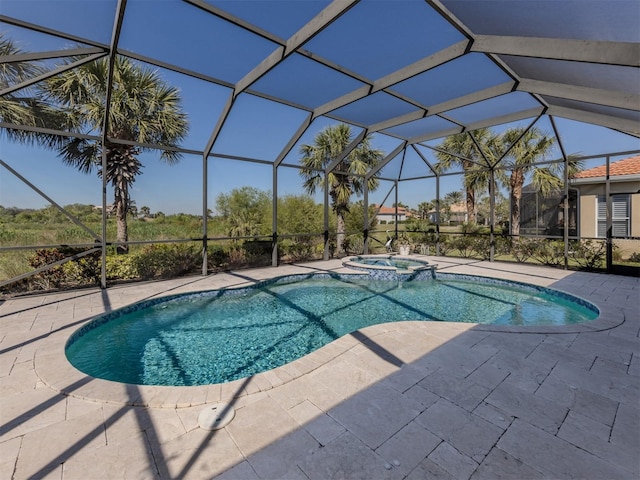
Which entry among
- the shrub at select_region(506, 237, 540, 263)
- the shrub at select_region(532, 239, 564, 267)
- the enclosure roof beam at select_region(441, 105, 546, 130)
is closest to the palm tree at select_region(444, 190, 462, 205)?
the shrub at select_region(506, 237, 540, 263)

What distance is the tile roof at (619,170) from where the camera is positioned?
9625mm

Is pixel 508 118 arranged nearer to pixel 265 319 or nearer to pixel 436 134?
pixel 436 134

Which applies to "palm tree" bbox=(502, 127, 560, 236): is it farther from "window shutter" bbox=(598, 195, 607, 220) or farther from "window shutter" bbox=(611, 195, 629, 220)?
"window shutter" bbox=(611, 195, 629, 220)

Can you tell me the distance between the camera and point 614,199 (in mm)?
10141

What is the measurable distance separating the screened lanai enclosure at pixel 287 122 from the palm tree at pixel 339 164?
0.08m

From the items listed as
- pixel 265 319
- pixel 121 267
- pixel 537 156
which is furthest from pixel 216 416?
pixel 537 156

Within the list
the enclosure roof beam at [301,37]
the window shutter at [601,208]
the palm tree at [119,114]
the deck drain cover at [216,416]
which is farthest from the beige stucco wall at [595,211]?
the palm tree at [119,114]

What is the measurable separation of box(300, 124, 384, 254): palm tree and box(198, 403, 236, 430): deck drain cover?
32.7 ft

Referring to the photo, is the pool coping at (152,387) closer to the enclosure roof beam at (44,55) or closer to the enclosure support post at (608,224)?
the enclosure roof beam at (44,55)

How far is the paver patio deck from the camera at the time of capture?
187 cm

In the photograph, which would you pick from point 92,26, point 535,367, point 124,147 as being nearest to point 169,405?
point 535,367

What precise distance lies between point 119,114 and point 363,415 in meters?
8.76

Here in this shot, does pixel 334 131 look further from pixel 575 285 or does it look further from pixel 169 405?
pixel 169 405

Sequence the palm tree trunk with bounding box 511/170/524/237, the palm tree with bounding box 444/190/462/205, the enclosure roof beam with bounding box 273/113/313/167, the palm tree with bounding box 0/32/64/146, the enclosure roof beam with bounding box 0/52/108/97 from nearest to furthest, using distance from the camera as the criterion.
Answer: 1. the enclosure roof beam with bounding box 0/52/108/97
2. the palm tree with bounding box 0/32/64/146
3. the enclosure roof beam with bounding box 273/113/313/167
4. the palm tree trunk with bounding box 511/170/524/237
5. the palm tree with bounding box 444/190/462/205
